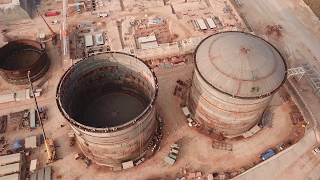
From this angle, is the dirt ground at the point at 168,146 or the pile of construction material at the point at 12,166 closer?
the pile of construction material at the point at 12,166

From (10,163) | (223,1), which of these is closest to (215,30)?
A: (223,1)

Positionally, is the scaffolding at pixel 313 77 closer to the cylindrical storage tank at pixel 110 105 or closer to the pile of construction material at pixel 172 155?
the pile of construction material at pixel 172 155

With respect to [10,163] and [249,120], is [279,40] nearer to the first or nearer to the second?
[249,120]

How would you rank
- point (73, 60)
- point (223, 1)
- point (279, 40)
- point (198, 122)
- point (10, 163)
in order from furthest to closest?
point (223, 1) < point (279, 40) < point (73, 60) < point (198, 122) < point (10, 163)

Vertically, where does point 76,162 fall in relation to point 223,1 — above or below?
below

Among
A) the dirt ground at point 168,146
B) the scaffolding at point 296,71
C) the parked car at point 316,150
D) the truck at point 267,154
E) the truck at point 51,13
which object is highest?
the truck at point 51,13

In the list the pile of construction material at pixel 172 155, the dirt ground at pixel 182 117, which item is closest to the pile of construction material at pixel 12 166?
the dirt ground at pixel 182 117
